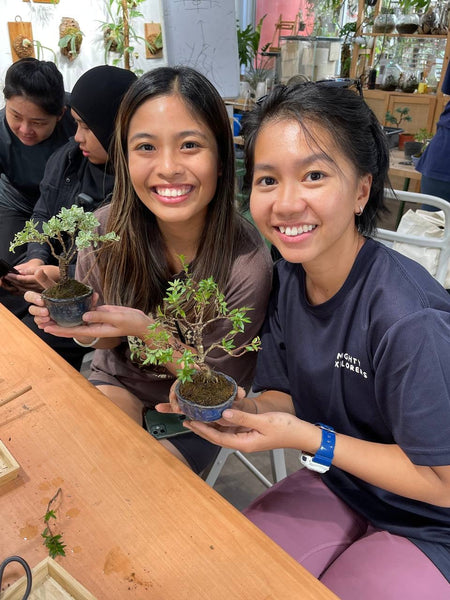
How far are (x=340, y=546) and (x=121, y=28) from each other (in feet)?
12.8

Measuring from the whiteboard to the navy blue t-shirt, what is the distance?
179 cm

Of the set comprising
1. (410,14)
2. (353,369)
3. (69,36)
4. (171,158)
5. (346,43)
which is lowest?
(353,369)

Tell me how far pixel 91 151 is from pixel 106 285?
2.64 feet

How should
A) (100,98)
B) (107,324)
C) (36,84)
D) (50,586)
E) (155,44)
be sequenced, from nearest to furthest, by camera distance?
1. (50,586)
2. (107,324)
3. (100,98)
4. (36,84)
5. (155,44)

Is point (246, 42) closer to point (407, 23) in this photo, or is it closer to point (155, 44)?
point (155, 44)

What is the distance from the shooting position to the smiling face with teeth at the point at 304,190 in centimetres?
105

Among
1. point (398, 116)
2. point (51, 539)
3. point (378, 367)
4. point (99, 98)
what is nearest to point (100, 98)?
point (99, 98)

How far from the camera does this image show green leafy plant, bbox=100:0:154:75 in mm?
3758

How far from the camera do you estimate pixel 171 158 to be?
1.37m

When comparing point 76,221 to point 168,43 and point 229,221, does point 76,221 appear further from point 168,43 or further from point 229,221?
point 168,43

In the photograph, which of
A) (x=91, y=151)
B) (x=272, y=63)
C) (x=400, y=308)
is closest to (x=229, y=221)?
(x=400, y=308)

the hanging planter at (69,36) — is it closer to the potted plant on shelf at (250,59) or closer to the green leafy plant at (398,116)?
the potted plant on shelf at (250,59)

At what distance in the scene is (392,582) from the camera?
39.6 inches

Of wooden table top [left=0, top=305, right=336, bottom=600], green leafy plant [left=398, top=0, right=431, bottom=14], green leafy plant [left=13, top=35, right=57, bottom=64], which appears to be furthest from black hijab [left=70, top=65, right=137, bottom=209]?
green leafy plant [left=398, top=0, right=431, bottom=14]
